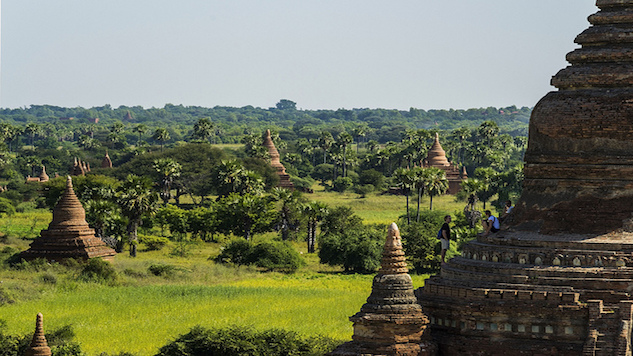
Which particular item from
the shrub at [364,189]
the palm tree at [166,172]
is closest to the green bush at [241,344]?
the palm tree at [166,172]

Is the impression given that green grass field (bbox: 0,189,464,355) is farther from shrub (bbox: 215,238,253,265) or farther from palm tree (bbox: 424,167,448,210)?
palm tree (bbox: 424,167,448,210)

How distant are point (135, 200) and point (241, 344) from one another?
42362 millimetres

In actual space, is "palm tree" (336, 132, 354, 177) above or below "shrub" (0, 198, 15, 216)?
above

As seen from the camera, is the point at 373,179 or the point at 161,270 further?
the point at 373,179

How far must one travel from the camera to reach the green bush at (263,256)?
2938 inches

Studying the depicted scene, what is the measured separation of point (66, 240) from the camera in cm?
6500

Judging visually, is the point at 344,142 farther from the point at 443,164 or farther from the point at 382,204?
the point at 382,204

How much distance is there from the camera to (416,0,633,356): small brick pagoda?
2298 cm

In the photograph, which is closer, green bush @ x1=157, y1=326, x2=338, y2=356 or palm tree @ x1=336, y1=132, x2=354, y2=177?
green bush @ x1=157, y1=326, x2=338, y2=356

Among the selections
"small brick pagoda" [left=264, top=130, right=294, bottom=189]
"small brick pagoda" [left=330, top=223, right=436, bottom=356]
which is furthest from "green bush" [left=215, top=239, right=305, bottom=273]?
"small brick pagoda" [left=330, top=223, right=436, bottom=356]

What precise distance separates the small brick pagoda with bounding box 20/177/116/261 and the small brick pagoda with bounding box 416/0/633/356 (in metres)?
42.0

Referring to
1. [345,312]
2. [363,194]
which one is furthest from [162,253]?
[363,194]

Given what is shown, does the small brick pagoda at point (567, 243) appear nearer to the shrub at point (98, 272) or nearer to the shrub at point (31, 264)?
the shrub at point (98, 272)

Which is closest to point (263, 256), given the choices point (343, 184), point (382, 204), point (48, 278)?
point (48, 278)
